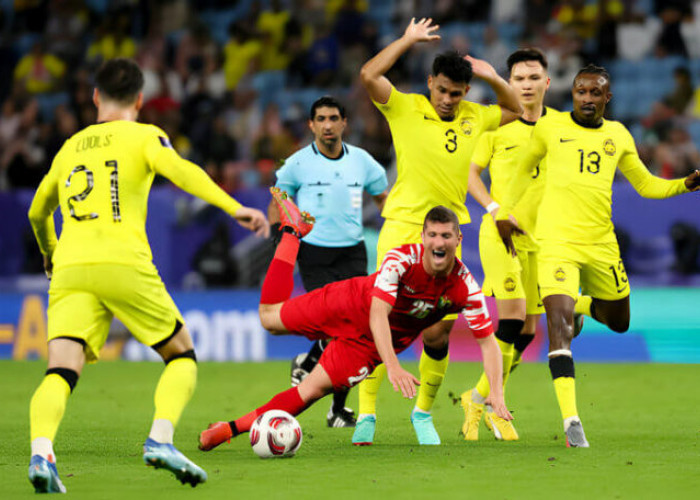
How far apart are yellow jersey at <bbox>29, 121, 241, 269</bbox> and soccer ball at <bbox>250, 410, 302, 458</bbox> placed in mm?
1395

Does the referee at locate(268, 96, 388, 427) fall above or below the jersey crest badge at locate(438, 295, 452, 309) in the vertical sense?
above

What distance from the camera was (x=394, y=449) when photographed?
24.6 feet

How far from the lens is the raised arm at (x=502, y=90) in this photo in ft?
25.8

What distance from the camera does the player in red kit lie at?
22.9ft

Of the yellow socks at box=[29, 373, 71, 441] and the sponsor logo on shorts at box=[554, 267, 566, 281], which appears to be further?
the sponsor logo on shorts at box=[554, 267, 566, 281]

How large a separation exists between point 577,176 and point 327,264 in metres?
2.27

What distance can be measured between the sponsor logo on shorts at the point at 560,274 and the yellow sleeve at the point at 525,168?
0.60 meters

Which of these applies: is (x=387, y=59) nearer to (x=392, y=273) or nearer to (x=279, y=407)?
(x=392, y=273)

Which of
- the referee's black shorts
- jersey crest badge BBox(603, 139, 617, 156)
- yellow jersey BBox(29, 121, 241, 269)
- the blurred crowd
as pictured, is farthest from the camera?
the blurred crowd

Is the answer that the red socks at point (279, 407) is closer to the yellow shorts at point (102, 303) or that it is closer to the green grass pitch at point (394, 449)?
the green grass pitch at point (394, 449)

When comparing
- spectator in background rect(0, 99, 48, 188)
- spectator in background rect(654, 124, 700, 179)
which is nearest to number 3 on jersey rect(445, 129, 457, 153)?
spectator in background rect(654, 124, 700, 179)

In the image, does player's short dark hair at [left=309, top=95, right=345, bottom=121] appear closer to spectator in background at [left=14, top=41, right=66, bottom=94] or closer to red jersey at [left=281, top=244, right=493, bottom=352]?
red jersey at [left=281, top=244, right=493, bottom=352]

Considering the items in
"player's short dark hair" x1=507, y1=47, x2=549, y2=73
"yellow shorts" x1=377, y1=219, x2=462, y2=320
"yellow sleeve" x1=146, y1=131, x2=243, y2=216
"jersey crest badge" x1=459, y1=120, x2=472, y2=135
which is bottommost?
"yellow shorts" x1=377, y1=219, x2=462, y2=320

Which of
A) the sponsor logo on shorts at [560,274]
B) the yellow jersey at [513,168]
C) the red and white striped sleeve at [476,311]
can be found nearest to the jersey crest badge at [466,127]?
the yellow jersey at [513,168]
